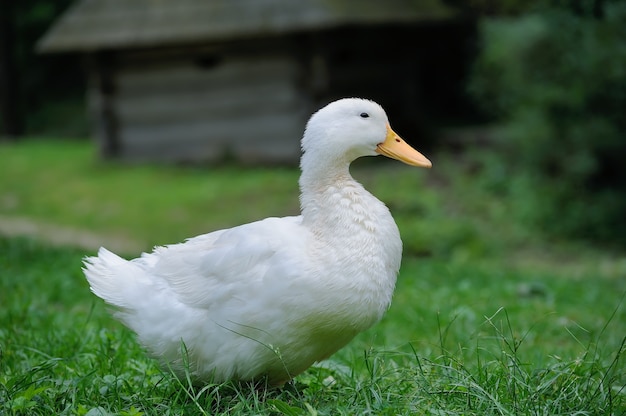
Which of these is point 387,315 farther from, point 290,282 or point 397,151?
point 290,282

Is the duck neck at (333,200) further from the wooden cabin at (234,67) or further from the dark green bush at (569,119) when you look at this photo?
the wooden cabin at (234,67)

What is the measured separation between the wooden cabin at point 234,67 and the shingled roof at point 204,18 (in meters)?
0.02

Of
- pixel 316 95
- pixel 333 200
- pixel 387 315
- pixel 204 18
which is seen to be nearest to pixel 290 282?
pixel 333 200

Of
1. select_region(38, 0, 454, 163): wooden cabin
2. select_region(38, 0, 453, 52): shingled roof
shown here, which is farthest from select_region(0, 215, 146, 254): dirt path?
select_region(38, 0, 453, 52): shingled roof

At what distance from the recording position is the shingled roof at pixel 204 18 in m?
13.6

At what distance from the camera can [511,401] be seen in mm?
3287

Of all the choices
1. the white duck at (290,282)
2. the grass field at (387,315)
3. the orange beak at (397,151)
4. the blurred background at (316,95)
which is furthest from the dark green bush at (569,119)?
the white duck at (290,282)

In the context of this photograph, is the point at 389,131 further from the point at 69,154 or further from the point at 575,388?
the point at 69,154

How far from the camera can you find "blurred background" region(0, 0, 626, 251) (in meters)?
10.9

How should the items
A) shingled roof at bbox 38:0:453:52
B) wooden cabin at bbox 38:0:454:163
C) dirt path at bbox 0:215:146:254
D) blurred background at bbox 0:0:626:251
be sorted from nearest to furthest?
dirt path at bbox 0:215:146:254 → blurred background at bbox 0:0:626:251 → shingled roof at bbox 38:0:453:52 → wooden cabin at bbox 38:0:454:163

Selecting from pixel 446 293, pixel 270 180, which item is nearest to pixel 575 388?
pixel 446 293

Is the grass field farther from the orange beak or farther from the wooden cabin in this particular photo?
the wooden cabin

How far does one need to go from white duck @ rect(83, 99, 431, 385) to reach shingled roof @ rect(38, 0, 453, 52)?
1010cm

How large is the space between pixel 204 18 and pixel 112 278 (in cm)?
1120
